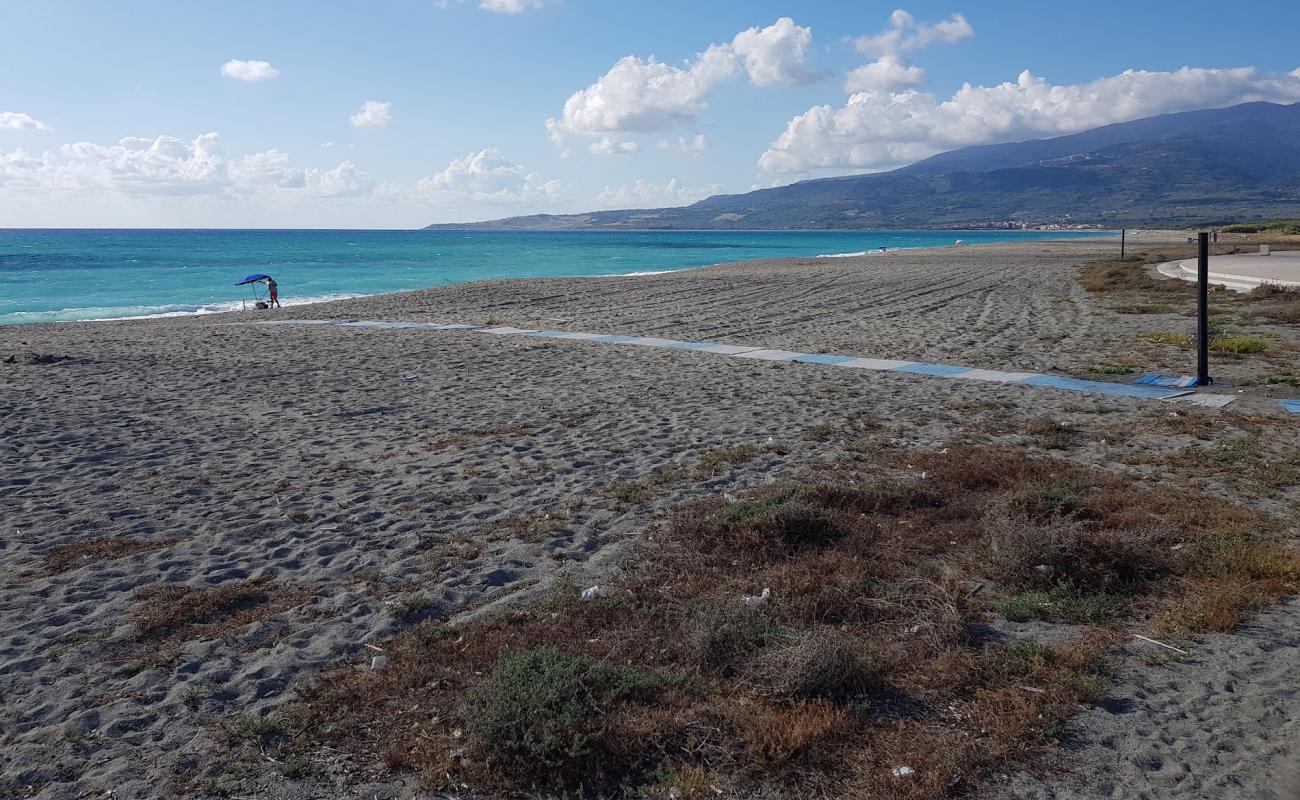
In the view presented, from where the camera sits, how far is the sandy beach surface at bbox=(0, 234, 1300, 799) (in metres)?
3.86

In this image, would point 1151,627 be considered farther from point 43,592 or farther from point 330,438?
point 330,438

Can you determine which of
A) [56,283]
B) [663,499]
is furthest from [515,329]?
[56,283]

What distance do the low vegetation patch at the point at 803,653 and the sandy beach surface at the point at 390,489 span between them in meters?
0.27

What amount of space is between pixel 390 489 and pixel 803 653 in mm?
A: 4480

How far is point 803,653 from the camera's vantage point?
415cm

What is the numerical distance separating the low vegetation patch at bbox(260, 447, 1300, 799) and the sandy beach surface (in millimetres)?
273

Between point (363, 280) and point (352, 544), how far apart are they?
46.9 m

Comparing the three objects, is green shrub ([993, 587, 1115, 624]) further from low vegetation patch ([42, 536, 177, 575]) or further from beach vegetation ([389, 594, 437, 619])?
low vegetation patch ([42, 536, 177, 575])

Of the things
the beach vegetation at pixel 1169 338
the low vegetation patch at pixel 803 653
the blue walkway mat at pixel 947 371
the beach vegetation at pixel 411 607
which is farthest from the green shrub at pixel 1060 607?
the beach vegetation at pixel 1169 338

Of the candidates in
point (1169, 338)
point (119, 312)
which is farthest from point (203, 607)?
point (119, 312)

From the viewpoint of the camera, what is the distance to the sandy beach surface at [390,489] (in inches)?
152

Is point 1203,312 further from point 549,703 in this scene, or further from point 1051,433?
point 549,703

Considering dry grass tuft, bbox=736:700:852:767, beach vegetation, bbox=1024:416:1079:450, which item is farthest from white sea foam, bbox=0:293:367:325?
dry grass tuft, bbox=736:700:852:767

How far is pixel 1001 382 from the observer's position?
483 inches
